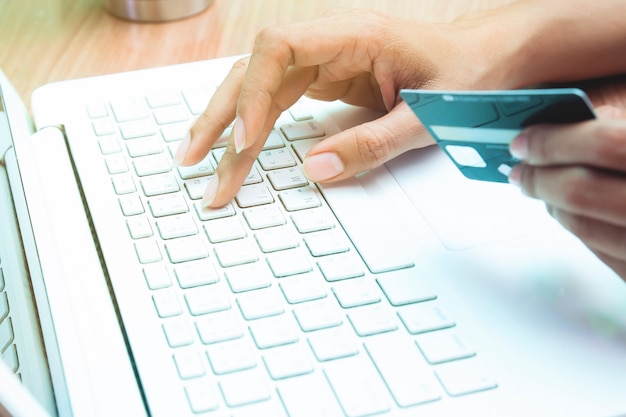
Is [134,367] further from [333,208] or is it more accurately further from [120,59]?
[120,59]

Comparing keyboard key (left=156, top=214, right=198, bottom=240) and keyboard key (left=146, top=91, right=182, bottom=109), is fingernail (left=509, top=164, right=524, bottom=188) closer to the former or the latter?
keyboard key (left=156, top=214, right=198, bottom=240)

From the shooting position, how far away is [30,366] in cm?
A: 45

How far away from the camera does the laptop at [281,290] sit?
1.42ft

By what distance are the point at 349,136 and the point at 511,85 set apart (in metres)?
0.21

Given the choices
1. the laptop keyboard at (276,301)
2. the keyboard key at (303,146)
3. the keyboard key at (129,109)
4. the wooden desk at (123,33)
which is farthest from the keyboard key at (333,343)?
the wooden desk at (123,33)

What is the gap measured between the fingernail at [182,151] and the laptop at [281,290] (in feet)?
0.04

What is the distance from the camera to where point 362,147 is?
0.60 meters

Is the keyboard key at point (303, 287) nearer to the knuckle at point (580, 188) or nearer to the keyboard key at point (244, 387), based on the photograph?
the keyboard key at point (244, 387)

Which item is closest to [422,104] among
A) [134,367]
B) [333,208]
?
[333,208]

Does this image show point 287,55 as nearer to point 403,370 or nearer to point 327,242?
point 327,242

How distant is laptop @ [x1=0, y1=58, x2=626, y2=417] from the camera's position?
0.43 m

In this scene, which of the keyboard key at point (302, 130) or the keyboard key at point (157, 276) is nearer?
the keyboard key at point (157, 276)

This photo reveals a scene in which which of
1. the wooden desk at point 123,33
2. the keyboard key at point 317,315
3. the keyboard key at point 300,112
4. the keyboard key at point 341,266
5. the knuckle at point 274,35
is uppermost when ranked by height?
the knuckle at point 274,35

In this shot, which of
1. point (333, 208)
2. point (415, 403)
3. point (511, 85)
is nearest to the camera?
point (415, 403)
